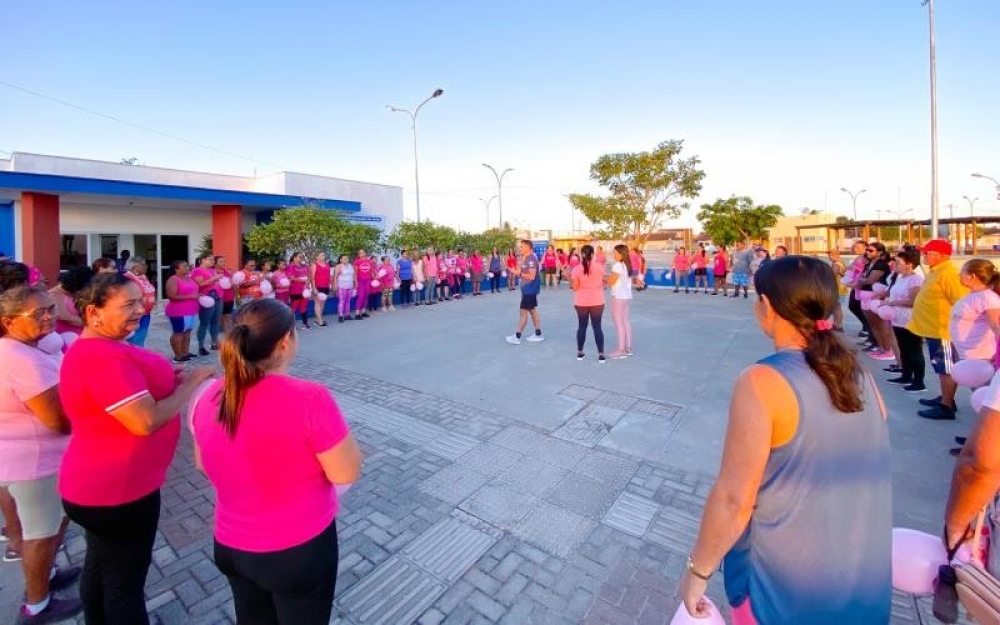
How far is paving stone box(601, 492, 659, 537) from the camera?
3.11 meters

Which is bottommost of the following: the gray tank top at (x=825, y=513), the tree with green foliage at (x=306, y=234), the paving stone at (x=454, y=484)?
the paving stone at (x=454, y=484)

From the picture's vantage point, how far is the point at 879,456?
138 cm

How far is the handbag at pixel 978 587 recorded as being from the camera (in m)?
1.37

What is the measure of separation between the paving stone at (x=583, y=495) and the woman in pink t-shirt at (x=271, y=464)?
2.02 meters

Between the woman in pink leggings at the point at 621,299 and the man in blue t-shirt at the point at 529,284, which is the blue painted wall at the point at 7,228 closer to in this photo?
the man in blue t-shirt at the point at 529,284

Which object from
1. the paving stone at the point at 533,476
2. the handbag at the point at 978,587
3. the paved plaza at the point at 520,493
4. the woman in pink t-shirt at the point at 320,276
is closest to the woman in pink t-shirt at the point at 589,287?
the paved plaza at the point at 520,493

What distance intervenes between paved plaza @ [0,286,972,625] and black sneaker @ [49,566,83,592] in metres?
0.15

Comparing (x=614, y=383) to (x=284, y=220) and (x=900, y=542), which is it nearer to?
(x=900, y=542)

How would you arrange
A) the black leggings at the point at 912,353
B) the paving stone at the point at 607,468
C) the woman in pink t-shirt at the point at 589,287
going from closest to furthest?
the paving stone at the point at 607,468
the black leggings at the point at 912,353
the woman in pink t-shirt at the point at 589,287

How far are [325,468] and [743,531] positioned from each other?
1320 mm

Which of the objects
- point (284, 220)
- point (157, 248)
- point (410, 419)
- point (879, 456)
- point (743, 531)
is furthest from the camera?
point (157, 248)

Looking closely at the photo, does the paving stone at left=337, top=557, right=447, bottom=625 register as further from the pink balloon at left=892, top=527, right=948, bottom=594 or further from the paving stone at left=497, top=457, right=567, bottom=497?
the pink balloon at left=892, top=527, right=948, bottom=594

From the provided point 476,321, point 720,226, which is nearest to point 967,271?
point 476,321

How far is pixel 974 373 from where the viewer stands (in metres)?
3.05
